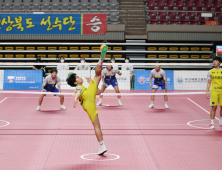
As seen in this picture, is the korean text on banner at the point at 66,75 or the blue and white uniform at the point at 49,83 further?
the korean text on banner at the point at 66,75

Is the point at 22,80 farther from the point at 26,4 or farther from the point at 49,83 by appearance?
the point at 26,4

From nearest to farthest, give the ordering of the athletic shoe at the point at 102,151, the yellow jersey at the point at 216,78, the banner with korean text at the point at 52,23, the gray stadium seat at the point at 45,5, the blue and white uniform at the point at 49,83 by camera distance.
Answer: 1. the athletic shoe at the point at 102,151
2. the yellow jersey at the point at 216,78
3. the blue and white uniform at the point at 49,83
4. the banner with korean text at the point at 52,23
5. the gray stadium seat at the point at 45,5

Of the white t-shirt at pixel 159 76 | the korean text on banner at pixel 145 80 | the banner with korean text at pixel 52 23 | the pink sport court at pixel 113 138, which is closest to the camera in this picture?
the pink sport court at pixel 113 138

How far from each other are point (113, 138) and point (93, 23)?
14553 millimetres

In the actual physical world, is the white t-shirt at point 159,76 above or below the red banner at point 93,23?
below

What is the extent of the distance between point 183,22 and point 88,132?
16440 millimetres

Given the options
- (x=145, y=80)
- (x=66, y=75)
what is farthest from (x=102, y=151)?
(x=145, y=80)

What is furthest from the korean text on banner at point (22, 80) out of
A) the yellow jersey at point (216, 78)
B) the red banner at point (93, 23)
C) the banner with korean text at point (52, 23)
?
the yellow jersey at point (216, 78)

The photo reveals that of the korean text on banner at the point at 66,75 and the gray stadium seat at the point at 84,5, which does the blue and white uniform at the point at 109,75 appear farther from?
the gray stadium seat at the point at 84,5

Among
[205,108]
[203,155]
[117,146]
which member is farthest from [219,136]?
[205,108]

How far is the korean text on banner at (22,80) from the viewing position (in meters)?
20.4

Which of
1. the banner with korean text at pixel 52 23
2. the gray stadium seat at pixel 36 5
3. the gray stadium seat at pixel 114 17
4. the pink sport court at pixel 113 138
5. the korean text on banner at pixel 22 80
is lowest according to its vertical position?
the pink sport court at pixel 113 138

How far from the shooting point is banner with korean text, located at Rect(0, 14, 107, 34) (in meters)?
23.0

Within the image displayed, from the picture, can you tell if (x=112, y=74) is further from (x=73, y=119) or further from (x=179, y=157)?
(x=179, y=157)
